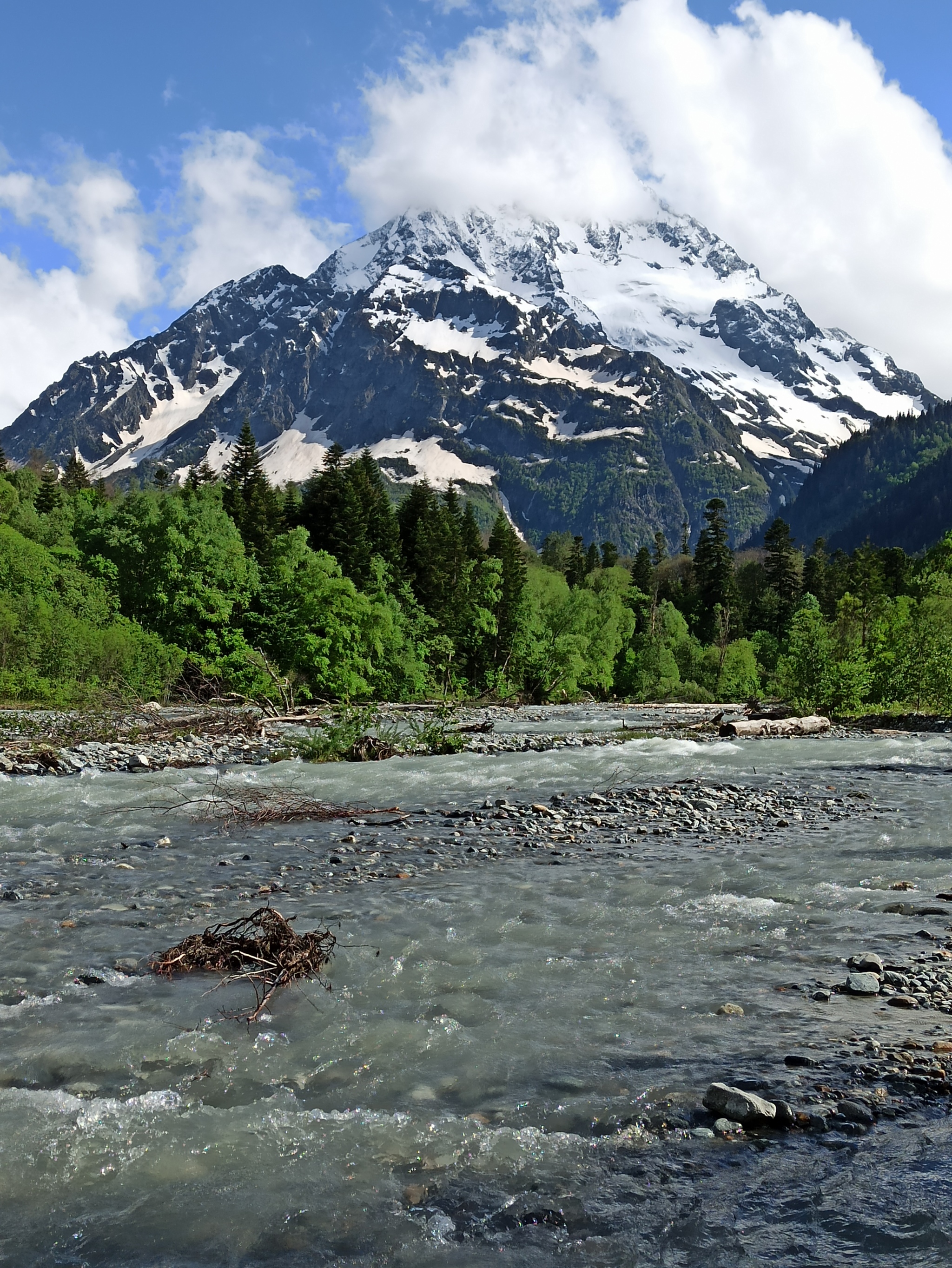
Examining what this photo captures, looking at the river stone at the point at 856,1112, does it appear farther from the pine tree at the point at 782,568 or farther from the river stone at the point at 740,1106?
the pine tree at the point at 782,568

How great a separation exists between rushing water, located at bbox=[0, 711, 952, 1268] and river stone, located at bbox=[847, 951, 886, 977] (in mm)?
188

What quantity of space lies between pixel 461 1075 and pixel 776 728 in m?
29.3

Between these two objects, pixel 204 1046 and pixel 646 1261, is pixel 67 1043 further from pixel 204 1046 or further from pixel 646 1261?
pixel 646 1261

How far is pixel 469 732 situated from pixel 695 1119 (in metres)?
25.4

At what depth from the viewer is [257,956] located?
733cm

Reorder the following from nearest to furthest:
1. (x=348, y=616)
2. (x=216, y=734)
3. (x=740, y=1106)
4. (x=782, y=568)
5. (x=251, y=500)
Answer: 1. (x=740, y=1106)
2. (x=216, y=734)
3. (x=348, y=616)
4. (x=251, y=500)
5. (x=782, y=568)

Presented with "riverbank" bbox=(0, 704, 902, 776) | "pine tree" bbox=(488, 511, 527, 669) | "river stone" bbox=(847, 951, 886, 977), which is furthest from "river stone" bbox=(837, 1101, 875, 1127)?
"pine tree" bbox=(488, 511, 527, 669)

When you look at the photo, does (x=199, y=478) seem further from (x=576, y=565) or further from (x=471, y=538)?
(x=576, y=565)

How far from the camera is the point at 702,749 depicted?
26.6 metres

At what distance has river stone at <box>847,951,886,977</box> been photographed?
7000 mm

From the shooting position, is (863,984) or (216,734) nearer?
(863,984)

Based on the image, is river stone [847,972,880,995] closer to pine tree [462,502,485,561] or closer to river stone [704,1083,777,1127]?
river stone [704,1083,777,1127]

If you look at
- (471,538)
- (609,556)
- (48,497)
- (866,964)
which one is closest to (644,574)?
(609,556)

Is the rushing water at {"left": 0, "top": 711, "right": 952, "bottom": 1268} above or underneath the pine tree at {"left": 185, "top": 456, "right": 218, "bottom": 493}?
underneath
